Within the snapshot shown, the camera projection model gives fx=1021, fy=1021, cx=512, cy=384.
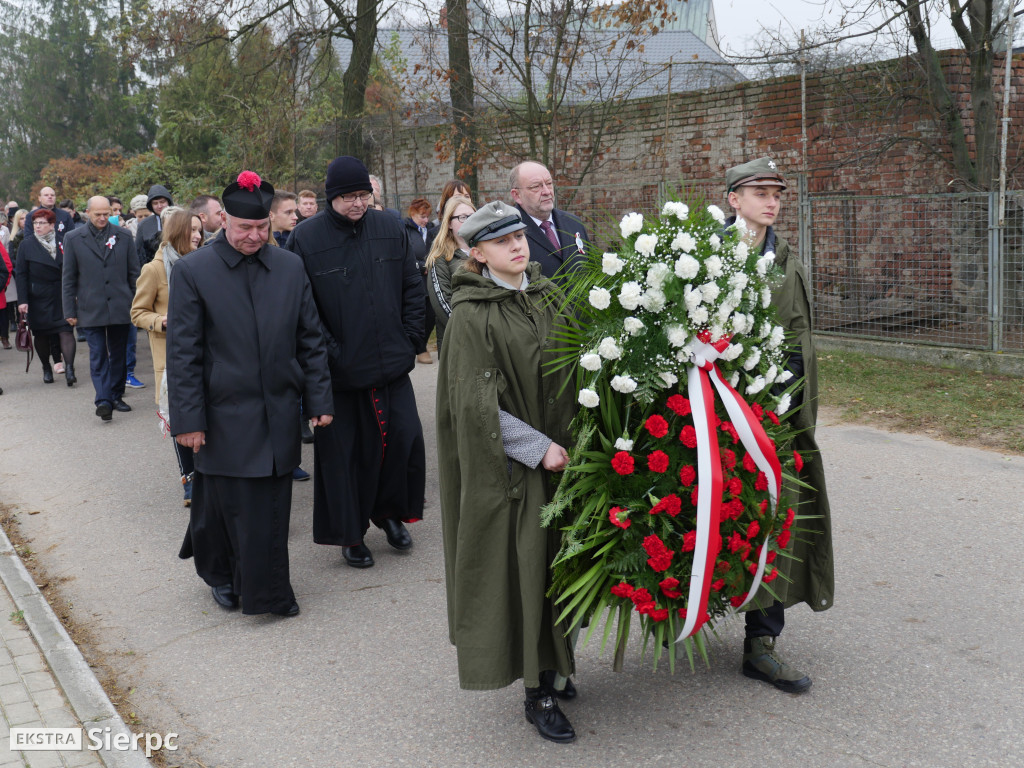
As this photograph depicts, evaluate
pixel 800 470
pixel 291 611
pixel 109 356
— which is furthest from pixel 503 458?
pixel 109 356

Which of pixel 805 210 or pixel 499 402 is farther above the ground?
pixel 805 210

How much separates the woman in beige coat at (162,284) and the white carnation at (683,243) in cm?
449

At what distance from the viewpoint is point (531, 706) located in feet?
12.6

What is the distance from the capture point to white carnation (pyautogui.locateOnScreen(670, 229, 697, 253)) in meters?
3.41

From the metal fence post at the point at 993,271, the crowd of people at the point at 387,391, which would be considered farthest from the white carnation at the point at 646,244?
the metal fence post at the point at 993,271

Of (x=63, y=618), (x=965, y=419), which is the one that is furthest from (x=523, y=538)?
(x=965, y=419)

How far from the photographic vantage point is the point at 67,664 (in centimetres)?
448

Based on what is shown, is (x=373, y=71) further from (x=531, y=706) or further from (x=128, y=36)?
(x=531, y=706)

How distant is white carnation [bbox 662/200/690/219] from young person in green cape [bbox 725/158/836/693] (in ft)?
1.76

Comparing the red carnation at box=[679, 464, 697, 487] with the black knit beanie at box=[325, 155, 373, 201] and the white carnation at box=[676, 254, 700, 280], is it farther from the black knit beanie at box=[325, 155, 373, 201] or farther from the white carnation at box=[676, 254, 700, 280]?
the black knit beanie at box=[325, 155, 373, 201]

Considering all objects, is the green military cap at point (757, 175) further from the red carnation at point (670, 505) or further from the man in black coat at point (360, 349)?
the man in black coat at point (360, 349)

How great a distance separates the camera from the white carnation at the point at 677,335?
11.0 ft

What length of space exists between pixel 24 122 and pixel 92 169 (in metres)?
21.5

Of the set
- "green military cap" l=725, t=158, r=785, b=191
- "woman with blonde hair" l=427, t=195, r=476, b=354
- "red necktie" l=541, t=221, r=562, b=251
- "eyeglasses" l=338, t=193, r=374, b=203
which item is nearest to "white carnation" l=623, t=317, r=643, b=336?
"green military cap" l=725, t=158, r=785, b=191
